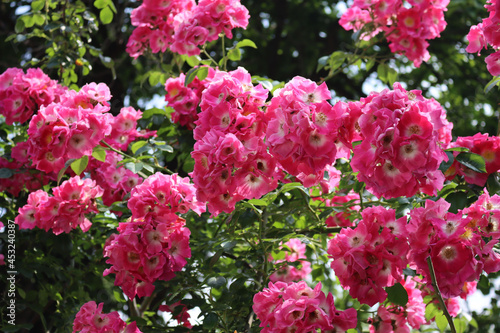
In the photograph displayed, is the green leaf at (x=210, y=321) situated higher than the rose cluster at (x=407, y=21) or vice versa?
the rose cluster at (x=407, y=21)

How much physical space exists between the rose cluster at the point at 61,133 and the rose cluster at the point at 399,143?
2.75ft

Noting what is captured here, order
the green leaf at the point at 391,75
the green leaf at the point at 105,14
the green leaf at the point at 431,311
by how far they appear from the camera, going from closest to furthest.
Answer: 1. the green leaf at the point at 431,311
2. the green leaf at the point at 391,75
3. the green leaf at the point at 105,14

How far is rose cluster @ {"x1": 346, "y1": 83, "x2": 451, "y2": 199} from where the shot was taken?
112 centimetres

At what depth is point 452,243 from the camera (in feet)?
4.15

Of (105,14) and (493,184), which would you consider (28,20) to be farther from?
(493,184)

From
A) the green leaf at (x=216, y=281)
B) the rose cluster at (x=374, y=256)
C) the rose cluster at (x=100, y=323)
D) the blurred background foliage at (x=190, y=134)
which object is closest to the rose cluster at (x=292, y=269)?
the blurred background foliage at (x=190, y=134)

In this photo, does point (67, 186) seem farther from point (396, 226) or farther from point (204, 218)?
point (396, 226)

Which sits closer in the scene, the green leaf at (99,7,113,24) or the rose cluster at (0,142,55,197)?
the rose cluster at (0,142,55,197)

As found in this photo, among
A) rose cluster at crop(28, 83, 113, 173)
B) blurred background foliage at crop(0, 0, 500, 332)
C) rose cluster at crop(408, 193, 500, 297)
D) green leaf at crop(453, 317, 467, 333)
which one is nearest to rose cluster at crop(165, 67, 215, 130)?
blurred background foliage at crop(0, 0, 500, 332)

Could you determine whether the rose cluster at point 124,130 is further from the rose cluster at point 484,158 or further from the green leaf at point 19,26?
the rose cluster at point 484,158

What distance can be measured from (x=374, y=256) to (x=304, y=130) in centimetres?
39

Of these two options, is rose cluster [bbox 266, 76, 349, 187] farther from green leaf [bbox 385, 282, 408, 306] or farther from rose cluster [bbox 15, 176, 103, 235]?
rose cluster [bbox 15, 176, 103, 235]

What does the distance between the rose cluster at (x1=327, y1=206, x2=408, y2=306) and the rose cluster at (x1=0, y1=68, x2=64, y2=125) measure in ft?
4.93

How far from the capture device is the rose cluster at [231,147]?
125 cm
